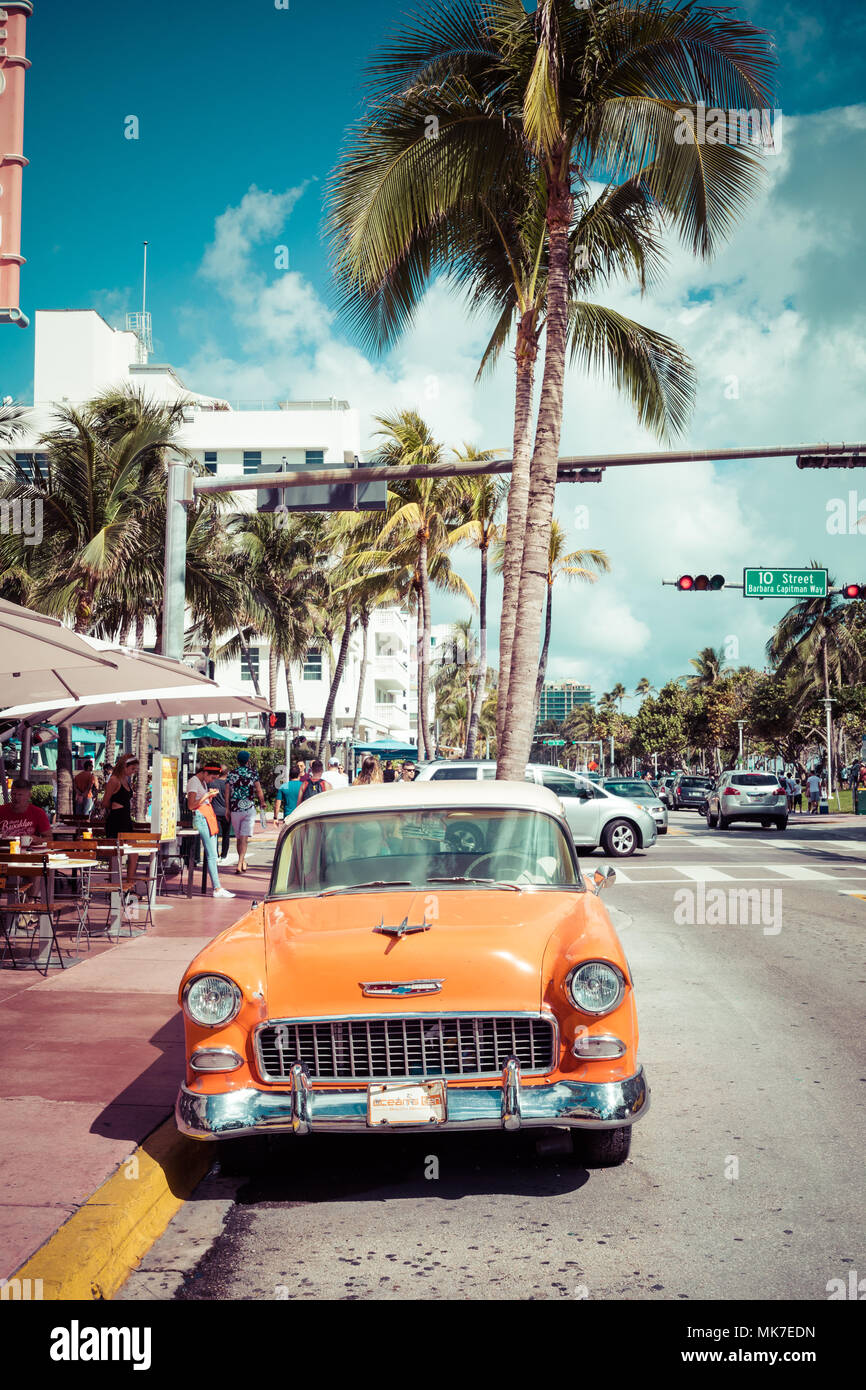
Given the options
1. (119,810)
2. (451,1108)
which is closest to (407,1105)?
(451,1108)

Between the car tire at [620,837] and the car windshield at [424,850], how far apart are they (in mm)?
16789

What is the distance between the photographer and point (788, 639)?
224ft

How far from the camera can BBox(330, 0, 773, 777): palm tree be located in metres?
13.7

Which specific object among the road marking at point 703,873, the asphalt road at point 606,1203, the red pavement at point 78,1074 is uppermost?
the red pavement at point 78,1074

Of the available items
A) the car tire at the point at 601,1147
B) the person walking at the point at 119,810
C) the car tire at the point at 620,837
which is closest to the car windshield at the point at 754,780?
the car tire at the point at 620,837

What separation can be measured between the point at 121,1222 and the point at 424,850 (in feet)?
7.64

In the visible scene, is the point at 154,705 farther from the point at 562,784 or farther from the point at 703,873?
the point at 562,784

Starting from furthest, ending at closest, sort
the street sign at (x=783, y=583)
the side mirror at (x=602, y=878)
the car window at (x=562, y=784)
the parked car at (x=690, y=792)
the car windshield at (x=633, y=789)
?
the parked car at (x=690, y=792), the car windshield at (x=633, y=789), the street sign at (x=783, y=583), the car window at (x=562, y=784), the side mirror at (x=602, y=878)

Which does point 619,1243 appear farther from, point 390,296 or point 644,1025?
point 390,296

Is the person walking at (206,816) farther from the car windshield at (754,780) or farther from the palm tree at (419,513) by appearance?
the car windshield at (754,780)

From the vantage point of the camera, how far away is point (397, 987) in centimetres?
472

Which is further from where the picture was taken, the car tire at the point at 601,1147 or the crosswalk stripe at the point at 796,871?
the crosswalk stripe at the point at 796,871

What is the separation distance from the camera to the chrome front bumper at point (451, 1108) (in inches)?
178
